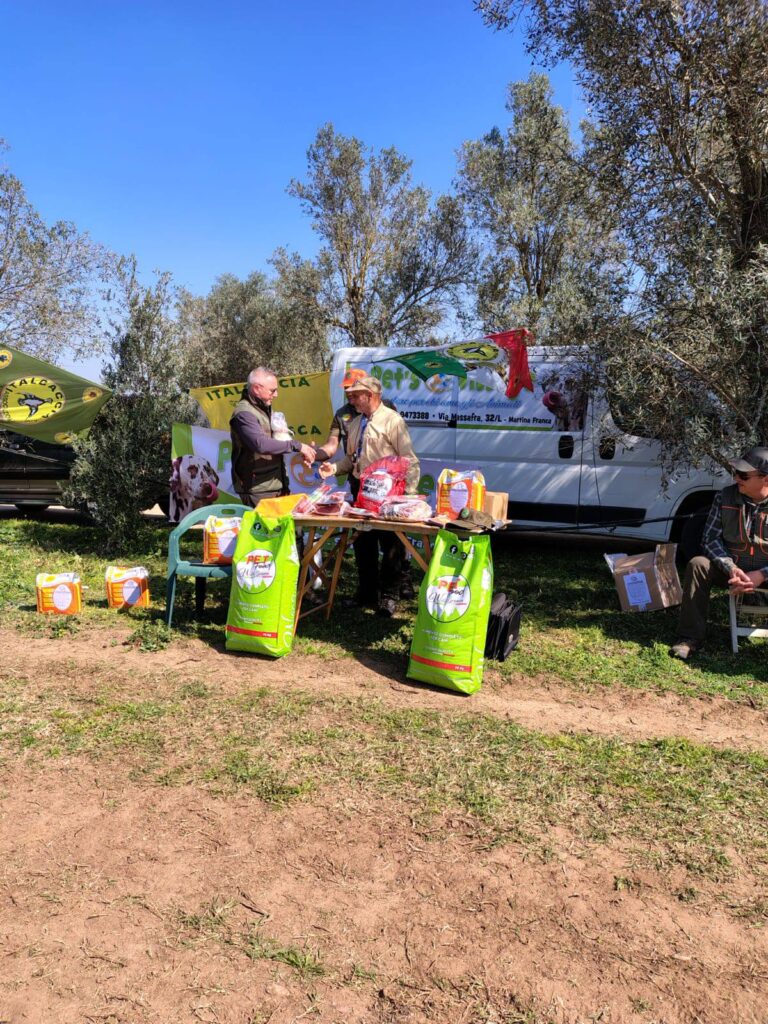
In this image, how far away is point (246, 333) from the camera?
27594 millimetres

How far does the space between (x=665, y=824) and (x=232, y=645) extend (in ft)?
8.99

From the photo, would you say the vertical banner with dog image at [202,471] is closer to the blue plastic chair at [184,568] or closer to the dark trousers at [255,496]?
the dark trousers at [255,496]

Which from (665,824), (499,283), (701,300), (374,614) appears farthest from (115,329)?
(499,283)

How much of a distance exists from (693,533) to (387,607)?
2.93 meters

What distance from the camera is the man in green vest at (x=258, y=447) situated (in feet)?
17.2

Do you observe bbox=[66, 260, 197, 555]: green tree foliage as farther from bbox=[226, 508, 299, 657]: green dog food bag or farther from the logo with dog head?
bbox=[226, 508, 299, 657]: green dog food bag

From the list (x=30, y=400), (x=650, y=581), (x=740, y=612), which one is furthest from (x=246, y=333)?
(x=740, y=612)

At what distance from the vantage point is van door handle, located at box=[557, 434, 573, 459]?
7.10 m

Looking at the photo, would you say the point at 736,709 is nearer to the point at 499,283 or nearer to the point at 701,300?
the point at 701,300

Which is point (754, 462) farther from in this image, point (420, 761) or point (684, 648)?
point (420, 761)

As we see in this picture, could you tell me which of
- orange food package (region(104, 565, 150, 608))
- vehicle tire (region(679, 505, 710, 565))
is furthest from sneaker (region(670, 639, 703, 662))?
orange food package (region(104, 565, 150, 608))

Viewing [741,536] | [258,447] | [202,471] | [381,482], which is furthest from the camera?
[202,471]

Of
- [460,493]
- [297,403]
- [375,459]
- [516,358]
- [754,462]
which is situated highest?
[516,358]

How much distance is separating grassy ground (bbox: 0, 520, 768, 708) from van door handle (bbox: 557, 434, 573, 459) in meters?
1.06
